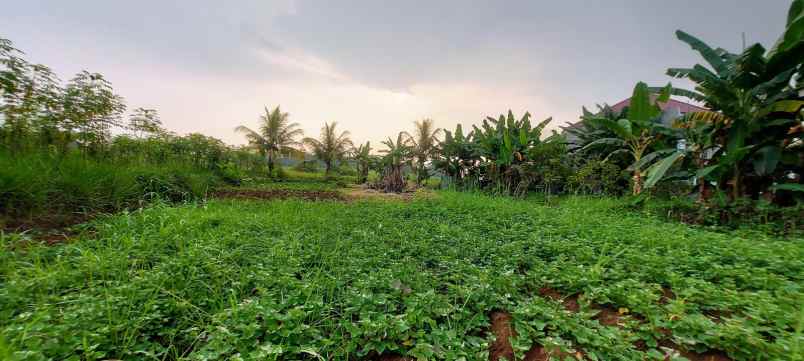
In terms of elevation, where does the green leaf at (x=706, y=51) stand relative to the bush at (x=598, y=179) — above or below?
above

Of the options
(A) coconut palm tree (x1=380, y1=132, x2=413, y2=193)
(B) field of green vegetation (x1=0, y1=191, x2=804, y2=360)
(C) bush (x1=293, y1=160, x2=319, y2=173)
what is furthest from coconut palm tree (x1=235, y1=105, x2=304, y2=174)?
(B) field of green vegetation (x1=0, y1=191, x2=804, y2=360)

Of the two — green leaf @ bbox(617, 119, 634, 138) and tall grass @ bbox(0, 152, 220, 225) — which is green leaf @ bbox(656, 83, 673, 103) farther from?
tall grass @ bbox(0, 152, 220, 225)

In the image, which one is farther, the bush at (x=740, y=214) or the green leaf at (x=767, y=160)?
the green leaf at (x=767, y=160)

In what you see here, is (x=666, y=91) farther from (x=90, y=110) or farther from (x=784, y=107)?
(x=90, y=110)

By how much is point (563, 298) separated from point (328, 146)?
1866cm

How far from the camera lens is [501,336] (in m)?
1.36

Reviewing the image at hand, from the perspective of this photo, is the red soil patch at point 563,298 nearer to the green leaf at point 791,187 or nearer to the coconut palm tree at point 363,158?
the green leaf at point 791,187

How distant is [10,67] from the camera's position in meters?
3.54

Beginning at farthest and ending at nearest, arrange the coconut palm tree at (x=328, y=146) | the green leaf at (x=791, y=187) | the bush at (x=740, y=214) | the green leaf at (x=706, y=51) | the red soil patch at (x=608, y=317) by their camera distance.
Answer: the coconut palm tree at (x=328, y=146)
the green leaf at (x=706, y=51)
the green leaf at (x=791, y=187)
the bush at (x=740, y=214)
the red soil patch at (x=608, y=317)

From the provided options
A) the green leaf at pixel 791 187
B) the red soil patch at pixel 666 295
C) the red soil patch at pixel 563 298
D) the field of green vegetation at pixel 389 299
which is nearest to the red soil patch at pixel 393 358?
the field of green vegetation at pixel 389 299

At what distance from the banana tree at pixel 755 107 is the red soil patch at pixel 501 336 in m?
4.37

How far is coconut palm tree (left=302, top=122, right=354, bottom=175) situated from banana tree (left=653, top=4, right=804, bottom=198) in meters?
16.8

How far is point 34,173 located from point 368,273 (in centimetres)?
383

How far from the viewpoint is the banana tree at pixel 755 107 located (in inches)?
152
